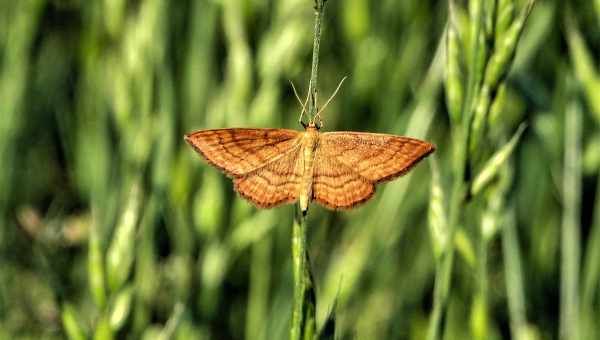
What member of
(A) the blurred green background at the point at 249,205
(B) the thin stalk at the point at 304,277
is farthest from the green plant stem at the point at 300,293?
(A) the blurred green background at the point at 249,205

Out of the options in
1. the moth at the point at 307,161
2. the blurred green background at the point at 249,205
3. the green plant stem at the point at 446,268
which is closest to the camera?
the green plant stem at the point at 446,268

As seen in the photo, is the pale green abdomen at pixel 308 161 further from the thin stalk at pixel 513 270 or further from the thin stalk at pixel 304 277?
the thin stalk at pixel 513 270

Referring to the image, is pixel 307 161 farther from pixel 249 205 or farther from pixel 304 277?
pixel 249 205

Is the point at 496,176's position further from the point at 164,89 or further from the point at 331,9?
the point at 331,9

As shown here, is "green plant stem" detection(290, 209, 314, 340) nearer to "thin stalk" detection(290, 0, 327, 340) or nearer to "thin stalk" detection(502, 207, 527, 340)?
"thin stalk" detection(290, 0, 327, 340)

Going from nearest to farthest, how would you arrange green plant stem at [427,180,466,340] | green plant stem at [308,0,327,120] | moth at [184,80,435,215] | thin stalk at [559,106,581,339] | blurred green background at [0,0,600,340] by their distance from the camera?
green plant stem at [308,0,327,120] → green plant stem at [427,180,466,340] → moth at [184,80,435,215] → thin stalk at [559,106,581,339] → blurred green background at [0,0,600,340]

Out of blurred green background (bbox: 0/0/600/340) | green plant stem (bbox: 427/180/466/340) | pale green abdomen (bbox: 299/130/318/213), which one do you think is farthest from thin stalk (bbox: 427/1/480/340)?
pale green abdomen (bbox: 299/130/318/213)

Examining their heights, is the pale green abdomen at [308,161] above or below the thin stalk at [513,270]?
above
